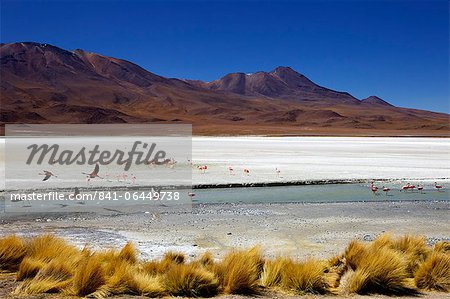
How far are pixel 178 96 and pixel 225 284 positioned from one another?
188m

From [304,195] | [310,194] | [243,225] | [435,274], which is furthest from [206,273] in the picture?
[310,194]

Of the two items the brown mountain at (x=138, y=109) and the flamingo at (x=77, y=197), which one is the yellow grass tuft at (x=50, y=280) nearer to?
the flamingo at (x=77, y=197)

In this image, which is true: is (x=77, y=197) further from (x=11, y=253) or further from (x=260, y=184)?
(x=11, y=253)

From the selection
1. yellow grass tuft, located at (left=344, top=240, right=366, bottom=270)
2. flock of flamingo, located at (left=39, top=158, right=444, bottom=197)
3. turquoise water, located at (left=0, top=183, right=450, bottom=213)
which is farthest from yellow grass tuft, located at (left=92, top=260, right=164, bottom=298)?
flock of flamingo, located at (left=39, top=158, right=444, bottom=197)

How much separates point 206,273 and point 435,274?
272cm

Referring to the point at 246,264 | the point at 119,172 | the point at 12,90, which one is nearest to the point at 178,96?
the point at 12,90

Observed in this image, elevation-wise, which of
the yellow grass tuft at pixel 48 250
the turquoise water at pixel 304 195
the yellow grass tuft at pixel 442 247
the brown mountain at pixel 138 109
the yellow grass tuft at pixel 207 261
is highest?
the brown mountain at pixel 138 109

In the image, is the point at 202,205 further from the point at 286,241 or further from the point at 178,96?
the point at 178,96

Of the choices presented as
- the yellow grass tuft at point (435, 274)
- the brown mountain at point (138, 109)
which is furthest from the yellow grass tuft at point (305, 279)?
the brown mountain at point (138, 109)

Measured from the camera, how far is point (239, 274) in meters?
5.85

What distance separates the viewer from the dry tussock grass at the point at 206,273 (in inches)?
219

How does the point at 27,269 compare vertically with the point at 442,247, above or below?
below

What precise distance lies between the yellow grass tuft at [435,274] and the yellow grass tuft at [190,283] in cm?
243

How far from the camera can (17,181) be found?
16141 mm
